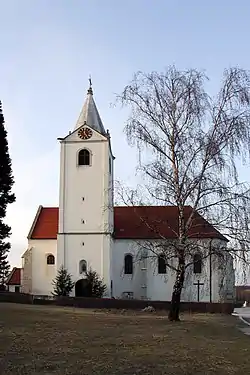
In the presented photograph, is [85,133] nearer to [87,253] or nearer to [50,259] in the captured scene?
[87,253]

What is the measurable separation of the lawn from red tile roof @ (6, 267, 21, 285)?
4018 cm

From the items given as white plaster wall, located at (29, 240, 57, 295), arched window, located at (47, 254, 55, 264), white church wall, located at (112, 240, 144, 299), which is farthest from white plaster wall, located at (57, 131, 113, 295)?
arched window, located at (47, 254, 55, 264)

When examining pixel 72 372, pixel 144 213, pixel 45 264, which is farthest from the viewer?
pixel 45 264

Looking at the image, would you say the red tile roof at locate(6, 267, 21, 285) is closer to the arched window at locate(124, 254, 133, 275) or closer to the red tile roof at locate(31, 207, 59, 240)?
the red tile roof at locate(31, 207, 59, 240)

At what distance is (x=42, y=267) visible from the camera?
5588cm

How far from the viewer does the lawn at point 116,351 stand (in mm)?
11898

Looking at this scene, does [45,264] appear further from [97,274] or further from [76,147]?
[76,147]

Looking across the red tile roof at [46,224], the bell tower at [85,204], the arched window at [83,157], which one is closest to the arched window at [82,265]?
the bell tower at [85,204]

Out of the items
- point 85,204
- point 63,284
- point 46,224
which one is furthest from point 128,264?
point 46,224

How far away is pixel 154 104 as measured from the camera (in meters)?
26.3

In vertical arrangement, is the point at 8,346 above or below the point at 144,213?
below

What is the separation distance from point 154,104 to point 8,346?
15029 mm

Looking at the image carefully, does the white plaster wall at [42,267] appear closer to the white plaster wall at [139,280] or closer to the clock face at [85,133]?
the white plaster wall at [139,280]

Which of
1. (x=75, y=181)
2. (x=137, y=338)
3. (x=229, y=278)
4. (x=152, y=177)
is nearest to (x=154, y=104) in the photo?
(x=152, y=177)
